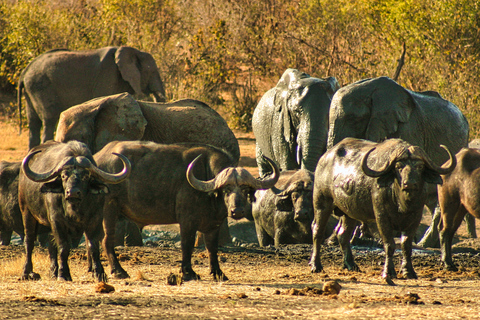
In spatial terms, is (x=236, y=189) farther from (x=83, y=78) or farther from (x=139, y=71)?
(x=83, y=78)

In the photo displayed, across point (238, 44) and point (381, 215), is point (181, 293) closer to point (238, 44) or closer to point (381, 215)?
point (381, 215)

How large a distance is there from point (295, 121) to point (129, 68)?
5.42 m

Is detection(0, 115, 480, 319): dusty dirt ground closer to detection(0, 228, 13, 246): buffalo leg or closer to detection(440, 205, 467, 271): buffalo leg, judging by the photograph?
detection(440, 205, 467, 271): buffalo leg

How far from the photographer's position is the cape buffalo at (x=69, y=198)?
9266 mm

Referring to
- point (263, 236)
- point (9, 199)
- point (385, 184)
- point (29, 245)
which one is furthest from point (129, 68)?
point (385, 184)

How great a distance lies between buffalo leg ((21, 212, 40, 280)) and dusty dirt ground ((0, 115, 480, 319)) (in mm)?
174

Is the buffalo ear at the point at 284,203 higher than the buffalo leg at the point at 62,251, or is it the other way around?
the buffalo ear at the point at 284,203

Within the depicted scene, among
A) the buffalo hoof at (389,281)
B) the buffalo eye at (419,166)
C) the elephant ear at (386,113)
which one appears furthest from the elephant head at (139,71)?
the buffalo hoof at (389,281)

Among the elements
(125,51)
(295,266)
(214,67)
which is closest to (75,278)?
(295,266)

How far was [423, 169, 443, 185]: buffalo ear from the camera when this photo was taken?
9289 mm

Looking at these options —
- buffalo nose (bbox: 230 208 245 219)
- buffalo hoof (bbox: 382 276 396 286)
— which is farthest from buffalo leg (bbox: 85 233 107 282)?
buffalo hoof (bbox: 382 276 396 286)

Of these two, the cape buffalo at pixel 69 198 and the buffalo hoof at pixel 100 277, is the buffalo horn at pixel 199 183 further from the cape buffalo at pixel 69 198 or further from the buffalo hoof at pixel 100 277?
the buffalo hoof at pixel 100 277

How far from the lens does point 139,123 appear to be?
15.4m

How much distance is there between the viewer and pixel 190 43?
30.4 meters
